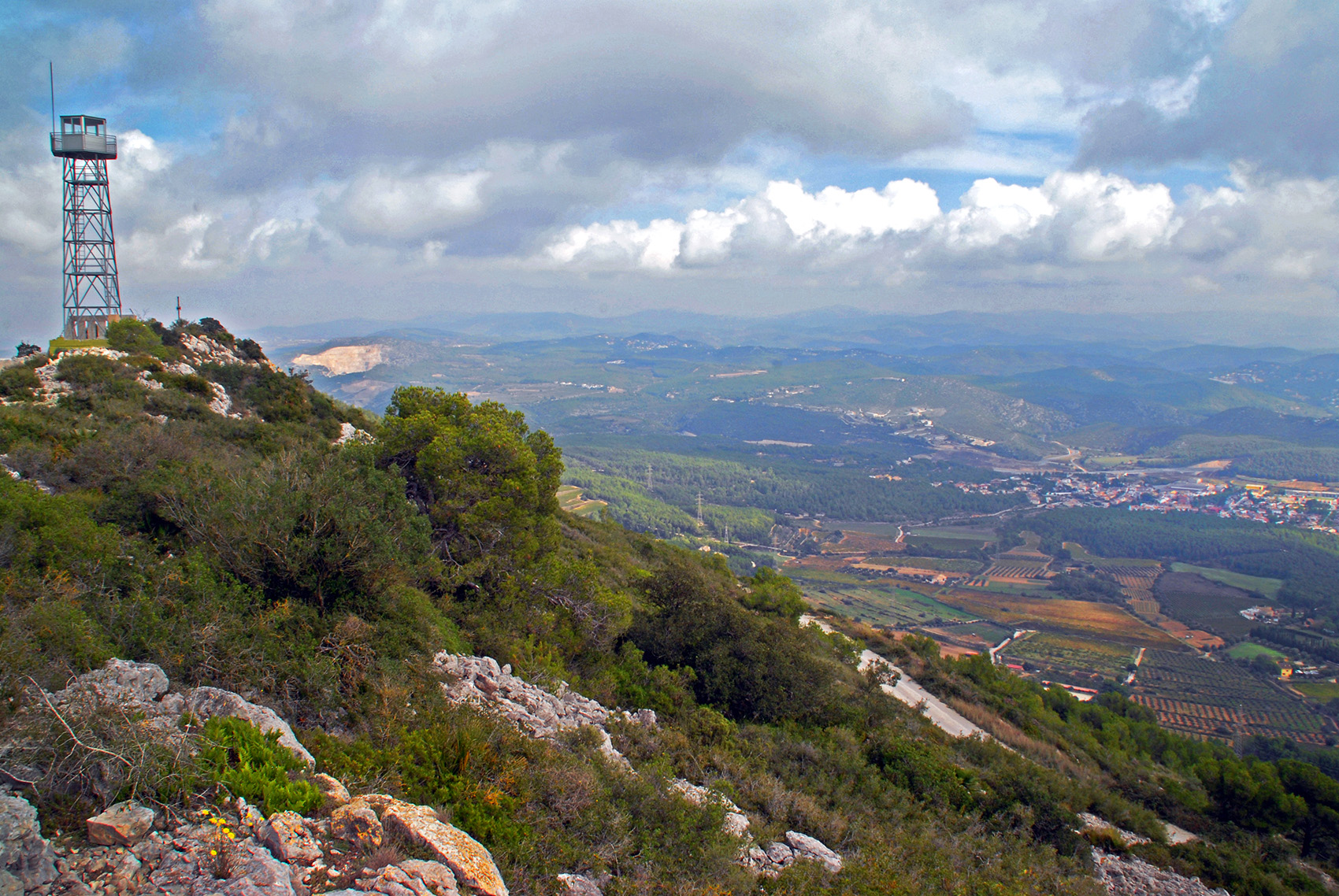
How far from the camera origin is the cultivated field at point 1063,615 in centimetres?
6969

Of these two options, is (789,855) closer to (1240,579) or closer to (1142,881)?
(1142,881)

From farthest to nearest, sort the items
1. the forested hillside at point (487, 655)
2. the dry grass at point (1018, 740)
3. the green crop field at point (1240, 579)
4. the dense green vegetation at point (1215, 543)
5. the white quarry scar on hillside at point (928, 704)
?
the dense green vegetation at point (1215, 543), the green crop field at point (1240, 579), the white quarry scar on hillside at point (928, 704), the dry grass at point (1018, 740), the forested hillside at point (487, 655)

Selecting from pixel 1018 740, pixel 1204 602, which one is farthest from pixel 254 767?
pixel 1204 602

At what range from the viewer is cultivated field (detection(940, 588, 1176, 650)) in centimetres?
6969

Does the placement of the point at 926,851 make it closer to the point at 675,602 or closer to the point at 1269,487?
the point at 675,602

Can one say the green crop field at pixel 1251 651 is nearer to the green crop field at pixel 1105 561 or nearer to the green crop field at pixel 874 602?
the green crop field at pixel 874 602

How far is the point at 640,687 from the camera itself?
14023 millimetres

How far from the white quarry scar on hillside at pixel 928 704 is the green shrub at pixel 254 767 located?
20.9 meters

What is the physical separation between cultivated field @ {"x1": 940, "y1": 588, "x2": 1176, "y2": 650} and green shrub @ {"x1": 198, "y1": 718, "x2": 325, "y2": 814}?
82.9 metres

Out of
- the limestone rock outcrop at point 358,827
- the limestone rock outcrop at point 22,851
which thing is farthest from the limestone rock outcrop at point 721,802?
the limestone rock outcrop at point 22,851

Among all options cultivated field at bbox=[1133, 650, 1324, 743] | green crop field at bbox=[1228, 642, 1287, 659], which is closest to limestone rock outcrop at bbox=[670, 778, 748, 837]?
cultivated field at bbox=[1133, 650, 1324, 743]

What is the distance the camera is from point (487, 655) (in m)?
12.7

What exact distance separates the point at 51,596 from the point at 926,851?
13.5 m

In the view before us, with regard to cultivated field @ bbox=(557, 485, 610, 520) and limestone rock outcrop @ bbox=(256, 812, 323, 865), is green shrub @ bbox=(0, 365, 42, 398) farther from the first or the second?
cultivated field @ bbox=(557, 485, 610, 520)
